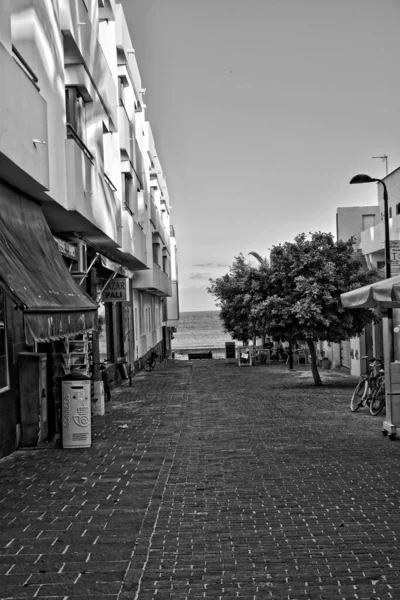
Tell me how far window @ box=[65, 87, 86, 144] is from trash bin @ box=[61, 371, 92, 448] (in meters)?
5.15

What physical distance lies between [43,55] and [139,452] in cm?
612

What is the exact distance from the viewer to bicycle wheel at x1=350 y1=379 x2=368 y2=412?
49.0 ft

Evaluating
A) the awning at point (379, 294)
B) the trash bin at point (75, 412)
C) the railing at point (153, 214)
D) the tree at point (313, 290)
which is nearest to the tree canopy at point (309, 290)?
the tree at point (313, 290)

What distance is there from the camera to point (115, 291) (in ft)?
67.4

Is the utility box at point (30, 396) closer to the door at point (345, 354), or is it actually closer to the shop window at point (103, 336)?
the shop window at point (103, 336)

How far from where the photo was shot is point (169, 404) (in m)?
17.4

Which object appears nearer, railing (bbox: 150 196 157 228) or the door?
the door

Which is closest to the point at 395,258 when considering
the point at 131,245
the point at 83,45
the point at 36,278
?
the point at 83,45

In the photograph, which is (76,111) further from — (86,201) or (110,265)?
(110,265)

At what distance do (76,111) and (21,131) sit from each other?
20.0 feet

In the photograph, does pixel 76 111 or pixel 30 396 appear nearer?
pixel 30 396

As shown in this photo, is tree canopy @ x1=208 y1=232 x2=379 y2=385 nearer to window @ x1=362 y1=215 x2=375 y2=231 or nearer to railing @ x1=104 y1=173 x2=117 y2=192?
railing @ x1=104 y1=173 x2=117 y2=192

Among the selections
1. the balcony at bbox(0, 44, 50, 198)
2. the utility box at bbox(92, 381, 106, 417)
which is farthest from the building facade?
the utility box at bbox(92, 381, 106, 417)

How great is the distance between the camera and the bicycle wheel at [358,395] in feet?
49.0
